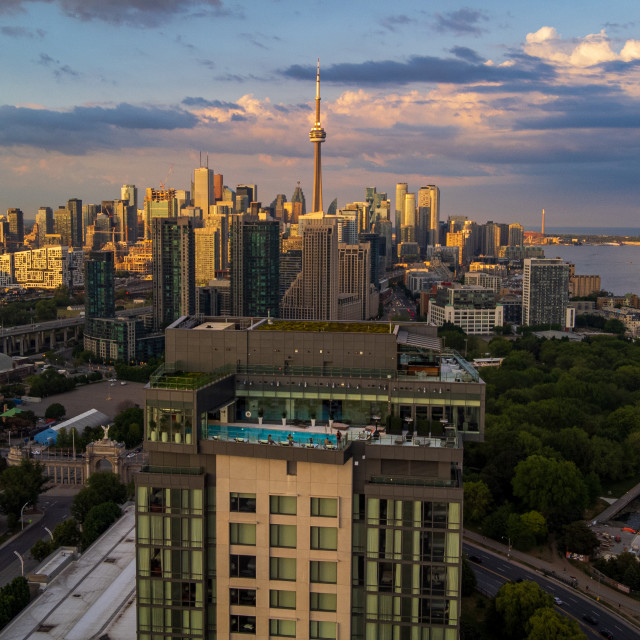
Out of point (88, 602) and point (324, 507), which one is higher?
point (324, 507)

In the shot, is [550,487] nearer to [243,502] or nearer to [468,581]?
[468,581]

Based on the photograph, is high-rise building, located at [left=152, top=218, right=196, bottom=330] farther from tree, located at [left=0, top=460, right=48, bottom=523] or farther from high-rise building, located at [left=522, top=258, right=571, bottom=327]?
tree, located at [left=0, top=460, right=48, bottom=523]

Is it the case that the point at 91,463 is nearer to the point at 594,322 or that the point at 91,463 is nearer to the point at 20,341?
the point at 20,341

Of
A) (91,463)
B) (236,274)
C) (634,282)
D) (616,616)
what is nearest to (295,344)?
(616,616)

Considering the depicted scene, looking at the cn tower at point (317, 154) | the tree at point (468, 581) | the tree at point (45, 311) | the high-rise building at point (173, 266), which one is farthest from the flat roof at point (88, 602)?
the cn tower at point (317, 154)

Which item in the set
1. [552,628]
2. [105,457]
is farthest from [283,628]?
[105,457]

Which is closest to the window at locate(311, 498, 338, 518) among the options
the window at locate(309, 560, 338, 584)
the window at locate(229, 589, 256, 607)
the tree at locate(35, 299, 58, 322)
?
the window at locate(309, 560, 338, 584)
